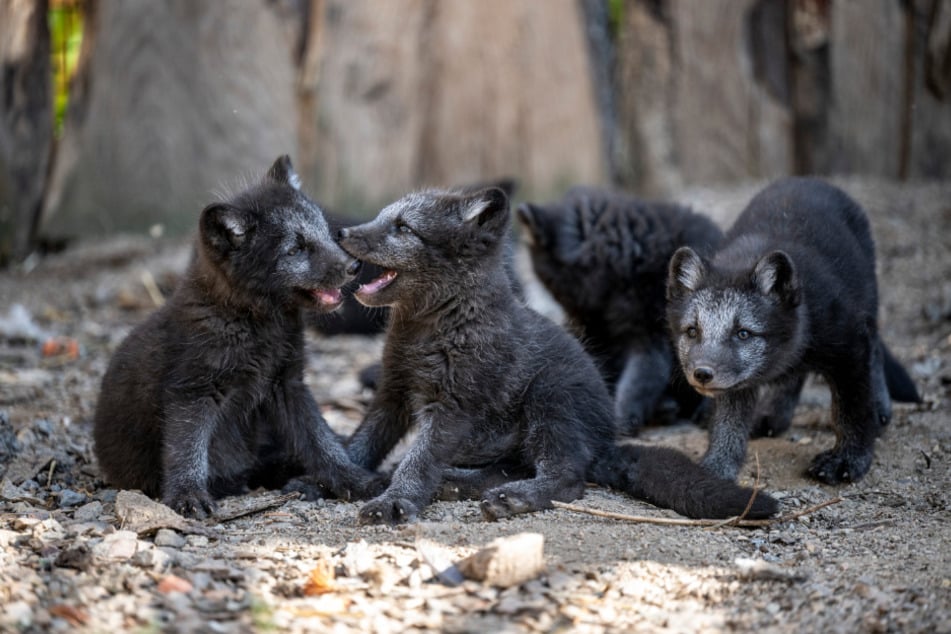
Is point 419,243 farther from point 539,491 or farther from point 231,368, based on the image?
point 539,491

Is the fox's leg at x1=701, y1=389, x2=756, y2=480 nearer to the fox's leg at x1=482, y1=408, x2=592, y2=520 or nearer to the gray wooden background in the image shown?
the fox's leg at x1=482, y1=408, x2=592, y2=520

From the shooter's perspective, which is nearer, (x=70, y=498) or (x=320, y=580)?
(x=320, y=580)

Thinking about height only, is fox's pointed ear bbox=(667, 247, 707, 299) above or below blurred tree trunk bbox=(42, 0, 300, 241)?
below

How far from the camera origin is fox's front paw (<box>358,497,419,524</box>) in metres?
5.17

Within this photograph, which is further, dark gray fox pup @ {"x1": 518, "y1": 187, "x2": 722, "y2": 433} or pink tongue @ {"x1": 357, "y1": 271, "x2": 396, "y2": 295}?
dark gray fox pup @ {"x1": 518, "y1": 187, "x2": 722, "y2": 433}

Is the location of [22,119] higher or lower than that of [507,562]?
higher

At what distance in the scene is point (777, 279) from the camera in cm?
582

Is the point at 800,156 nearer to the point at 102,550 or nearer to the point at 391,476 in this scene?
the point at 391,476

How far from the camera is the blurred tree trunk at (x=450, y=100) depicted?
11.1 m

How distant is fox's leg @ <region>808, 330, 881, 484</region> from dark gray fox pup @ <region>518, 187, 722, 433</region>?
1466 mm

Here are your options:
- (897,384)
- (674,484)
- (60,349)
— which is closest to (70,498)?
(674,484)

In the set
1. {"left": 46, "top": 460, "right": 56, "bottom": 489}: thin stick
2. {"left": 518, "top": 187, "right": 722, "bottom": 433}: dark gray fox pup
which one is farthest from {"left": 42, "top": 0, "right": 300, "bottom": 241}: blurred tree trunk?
{"left": 46, "top": 460, "right": 56, "bottom": 489}: thin stick

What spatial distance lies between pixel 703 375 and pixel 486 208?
1.44 m

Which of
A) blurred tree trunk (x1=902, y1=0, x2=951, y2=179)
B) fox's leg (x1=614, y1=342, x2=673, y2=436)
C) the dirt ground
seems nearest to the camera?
the dirt ground
